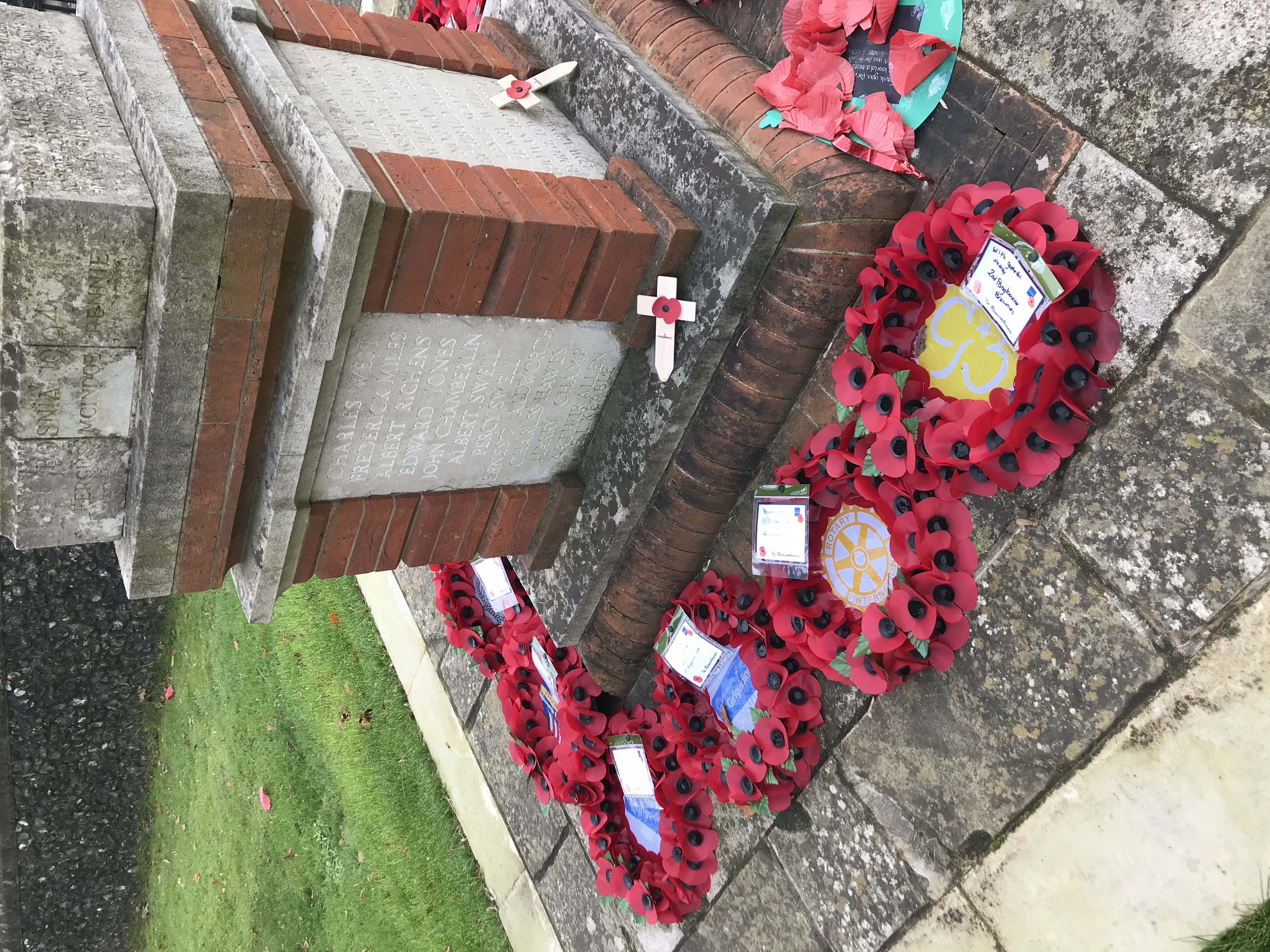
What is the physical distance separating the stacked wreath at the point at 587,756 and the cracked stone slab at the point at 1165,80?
2.39 meters

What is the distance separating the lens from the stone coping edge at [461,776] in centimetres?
405

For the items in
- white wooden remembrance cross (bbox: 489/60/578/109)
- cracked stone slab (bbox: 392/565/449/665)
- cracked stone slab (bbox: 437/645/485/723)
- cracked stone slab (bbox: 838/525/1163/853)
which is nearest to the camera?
cracked stone slab (bbox: 838/525/1163/853)

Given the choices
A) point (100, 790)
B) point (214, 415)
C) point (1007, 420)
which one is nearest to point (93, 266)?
point (214, 415)

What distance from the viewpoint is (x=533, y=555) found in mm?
3148

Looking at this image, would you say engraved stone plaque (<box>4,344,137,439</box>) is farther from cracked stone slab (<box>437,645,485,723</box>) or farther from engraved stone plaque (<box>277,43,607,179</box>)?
cracked stone slab (<box>437,645,485,723</box>)

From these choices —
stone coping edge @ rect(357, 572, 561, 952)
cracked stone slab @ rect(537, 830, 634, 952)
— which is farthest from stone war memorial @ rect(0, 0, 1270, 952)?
stone coping edge @ rect(357, 572, 561, 952)

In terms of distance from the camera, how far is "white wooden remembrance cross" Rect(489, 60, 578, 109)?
8.71 ft

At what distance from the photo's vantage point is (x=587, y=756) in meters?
3.35

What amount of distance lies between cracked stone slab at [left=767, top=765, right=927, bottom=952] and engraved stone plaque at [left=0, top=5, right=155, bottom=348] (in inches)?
91.7

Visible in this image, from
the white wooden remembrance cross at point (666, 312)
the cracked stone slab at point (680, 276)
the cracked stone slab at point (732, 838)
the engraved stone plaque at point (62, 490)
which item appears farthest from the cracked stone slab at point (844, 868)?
the engraved stone plaque at point (62, 490)

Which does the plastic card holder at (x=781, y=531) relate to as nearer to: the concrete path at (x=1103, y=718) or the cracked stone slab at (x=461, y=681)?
the concrete path at (x=1103, y=718)

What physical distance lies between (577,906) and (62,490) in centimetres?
288

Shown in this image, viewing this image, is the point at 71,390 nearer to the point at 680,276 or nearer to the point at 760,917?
the point at 680,276

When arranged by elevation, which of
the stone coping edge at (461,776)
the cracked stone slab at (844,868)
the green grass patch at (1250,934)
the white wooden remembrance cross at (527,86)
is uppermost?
the white wooden remembrance cross at (527,86)
